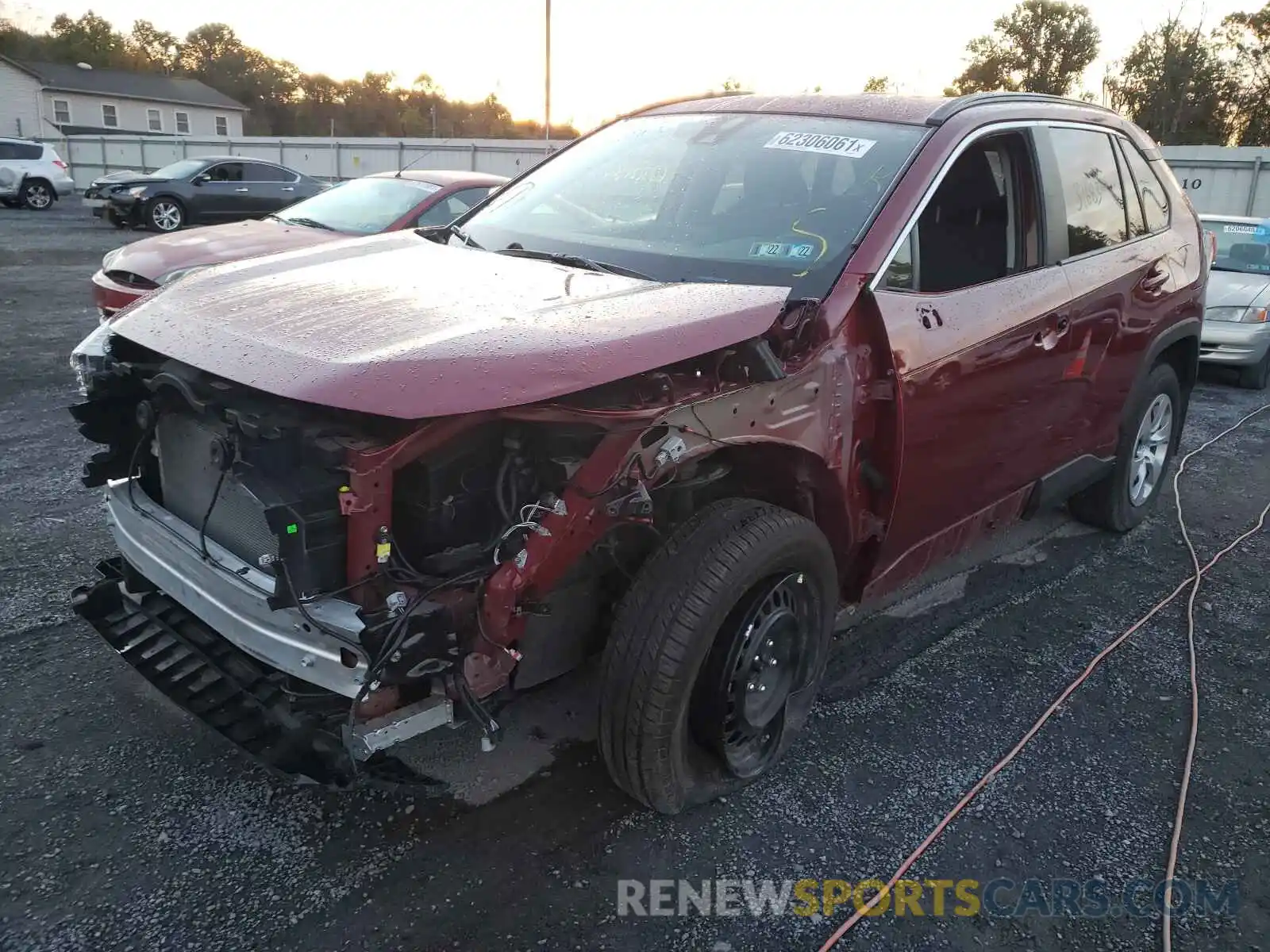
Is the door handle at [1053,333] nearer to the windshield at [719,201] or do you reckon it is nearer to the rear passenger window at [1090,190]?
the rear passenger window at [1090,190]

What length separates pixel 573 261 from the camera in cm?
313

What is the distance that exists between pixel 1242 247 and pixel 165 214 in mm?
18388

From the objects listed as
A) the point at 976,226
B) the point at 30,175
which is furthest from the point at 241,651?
the point at 30,175

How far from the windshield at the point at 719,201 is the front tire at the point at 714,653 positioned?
0.78 meters

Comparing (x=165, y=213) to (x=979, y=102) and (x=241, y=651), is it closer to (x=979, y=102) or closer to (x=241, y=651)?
(x=979, y=102)

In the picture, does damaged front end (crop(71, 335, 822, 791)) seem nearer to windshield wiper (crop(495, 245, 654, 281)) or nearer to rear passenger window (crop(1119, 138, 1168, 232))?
windshield wiper (crop(495, 245, 654, 281))

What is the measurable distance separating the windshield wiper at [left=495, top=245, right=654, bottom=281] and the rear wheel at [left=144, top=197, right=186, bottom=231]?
1835cm

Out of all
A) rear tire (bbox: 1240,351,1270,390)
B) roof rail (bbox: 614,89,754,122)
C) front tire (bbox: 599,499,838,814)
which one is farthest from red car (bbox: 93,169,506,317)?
rear tire (bbox: 1240,351,1270,390)

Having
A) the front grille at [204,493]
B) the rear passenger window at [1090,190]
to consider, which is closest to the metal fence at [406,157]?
the rear passenger window at [1090,190]

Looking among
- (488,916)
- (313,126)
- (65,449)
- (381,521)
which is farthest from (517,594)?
(313,126)

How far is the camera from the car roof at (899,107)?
338cm

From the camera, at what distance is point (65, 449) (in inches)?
221

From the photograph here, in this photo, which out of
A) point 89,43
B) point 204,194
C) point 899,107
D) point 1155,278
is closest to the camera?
point 899,107

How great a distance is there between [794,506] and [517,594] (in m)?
1.06
